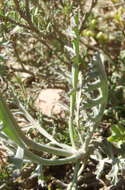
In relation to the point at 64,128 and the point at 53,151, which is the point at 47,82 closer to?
the point at 64,128

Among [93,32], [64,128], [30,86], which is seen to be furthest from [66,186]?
[93,32]

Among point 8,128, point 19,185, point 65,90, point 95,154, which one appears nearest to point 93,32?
point 65,90

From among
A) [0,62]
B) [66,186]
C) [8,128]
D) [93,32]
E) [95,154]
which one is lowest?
[66,186]

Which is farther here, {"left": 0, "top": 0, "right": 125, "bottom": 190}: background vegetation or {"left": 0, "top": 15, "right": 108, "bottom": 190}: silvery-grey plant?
{"left": 0, "top": 0, "right": 125, "bottom": 190}: background vegetation

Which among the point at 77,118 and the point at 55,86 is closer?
the point at 77,118

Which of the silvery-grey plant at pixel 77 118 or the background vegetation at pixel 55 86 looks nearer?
the silvery-grey plant at pixel 77 118

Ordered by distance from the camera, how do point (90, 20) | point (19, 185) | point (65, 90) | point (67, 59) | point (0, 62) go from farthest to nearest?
1. point (90, 20)
2. point (65, 90)
3. point (67, 59)
4. point (19, 185)
5. point (0, 62)

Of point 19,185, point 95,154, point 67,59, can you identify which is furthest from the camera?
point 67,59

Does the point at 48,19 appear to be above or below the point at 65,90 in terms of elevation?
above

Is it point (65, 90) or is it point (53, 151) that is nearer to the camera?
point (53, 151)

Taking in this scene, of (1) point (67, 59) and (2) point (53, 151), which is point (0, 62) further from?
(1) point (67, 59)

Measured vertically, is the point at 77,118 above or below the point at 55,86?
below
